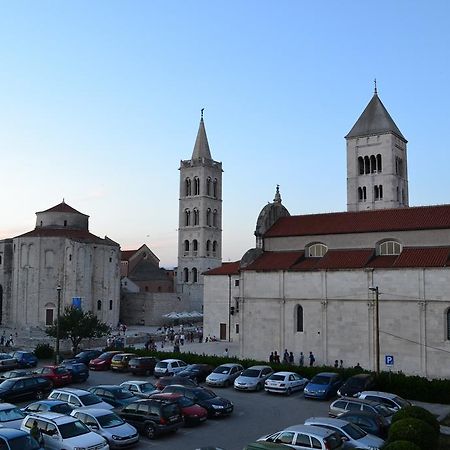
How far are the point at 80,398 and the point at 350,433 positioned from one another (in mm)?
11134

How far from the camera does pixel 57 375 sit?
102 ft

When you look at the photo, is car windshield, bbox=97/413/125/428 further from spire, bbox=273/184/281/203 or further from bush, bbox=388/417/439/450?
spire, bbox=273/184/281/203

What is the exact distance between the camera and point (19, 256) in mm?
72125

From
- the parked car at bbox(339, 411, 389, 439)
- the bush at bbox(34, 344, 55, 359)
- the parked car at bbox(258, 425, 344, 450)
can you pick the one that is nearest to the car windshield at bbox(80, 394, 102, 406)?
the parked car at bbox(258, 425, 344, 450)

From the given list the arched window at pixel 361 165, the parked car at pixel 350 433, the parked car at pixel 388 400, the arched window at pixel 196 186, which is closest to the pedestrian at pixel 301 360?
the parked car at pixel 388 400

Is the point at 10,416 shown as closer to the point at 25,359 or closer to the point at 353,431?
the point at 353,431

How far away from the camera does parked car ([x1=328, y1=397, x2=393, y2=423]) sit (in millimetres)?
22147

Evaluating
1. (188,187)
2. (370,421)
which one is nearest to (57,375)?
(370,421)

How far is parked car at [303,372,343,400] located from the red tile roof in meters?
14.9

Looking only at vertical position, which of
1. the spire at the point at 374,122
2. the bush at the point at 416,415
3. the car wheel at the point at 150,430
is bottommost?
the car wheel at the point at 150,430

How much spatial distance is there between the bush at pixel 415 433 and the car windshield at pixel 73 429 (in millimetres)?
9839

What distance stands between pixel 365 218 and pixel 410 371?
41.6ft

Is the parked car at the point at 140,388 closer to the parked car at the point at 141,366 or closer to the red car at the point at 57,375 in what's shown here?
the red car at the point at 57,375

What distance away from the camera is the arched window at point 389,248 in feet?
135
